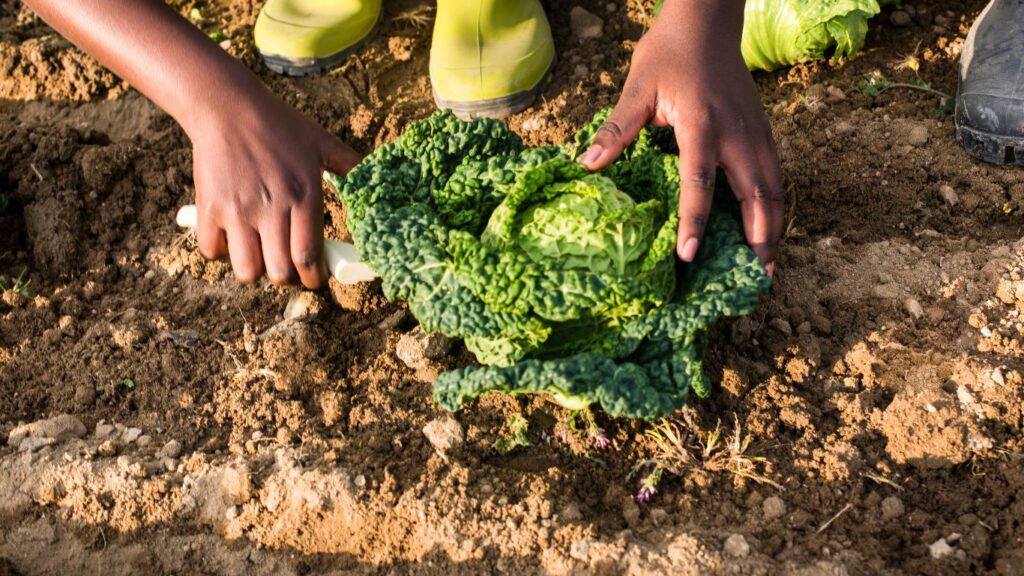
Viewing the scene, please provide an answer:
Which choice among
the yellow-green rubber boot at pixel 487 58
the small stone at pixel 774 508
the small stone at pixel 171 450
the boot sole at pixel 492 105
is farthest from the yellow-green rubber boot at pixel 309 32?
the small stone at pixel 774 508

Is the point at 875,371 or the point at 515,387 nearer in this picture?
the point at 515,387

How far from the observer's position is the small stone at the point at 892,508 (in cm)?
265

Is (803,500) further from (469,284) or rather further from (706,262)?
(469,284)

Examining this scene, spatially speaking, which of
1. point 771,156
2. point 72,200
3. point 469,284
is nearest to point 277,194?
point 469,284

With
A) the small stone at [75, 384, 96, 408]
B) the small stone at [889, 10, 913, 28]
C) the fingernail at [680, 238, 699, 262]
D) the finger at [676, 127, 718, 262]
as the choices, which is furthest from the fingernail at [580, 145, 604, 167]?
the small stone at [889, 10, 913, 28]

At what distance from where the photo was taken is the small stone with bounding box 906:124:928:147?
3758 mm

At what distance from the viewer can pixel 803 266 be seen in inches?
132

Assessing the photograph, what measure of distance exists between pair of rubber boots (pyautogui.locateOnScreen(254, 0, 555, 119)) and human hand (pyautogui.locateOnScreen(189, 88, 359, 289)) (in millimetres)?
1146

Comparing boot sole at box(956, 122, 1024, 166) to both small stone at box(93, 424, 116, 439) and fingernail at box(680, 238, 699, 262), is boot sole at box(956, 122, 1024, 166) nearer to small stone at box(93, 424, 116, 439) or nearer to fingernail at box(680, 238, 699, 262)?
fingernail at box(680, 238, 699, 262)

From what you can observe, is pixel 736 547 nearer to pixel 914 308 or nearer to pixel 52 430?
pixel 914 308

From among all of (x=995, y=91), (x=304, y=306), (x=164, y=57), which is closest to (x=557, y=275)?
(x=304, y=306)

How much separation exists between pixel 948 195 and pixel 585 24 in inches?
75.4

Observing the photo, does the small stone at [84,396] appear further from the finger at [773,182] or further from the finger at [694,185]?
the finger at [773,182]

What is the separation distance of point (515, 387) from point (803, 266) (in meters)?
1.40
